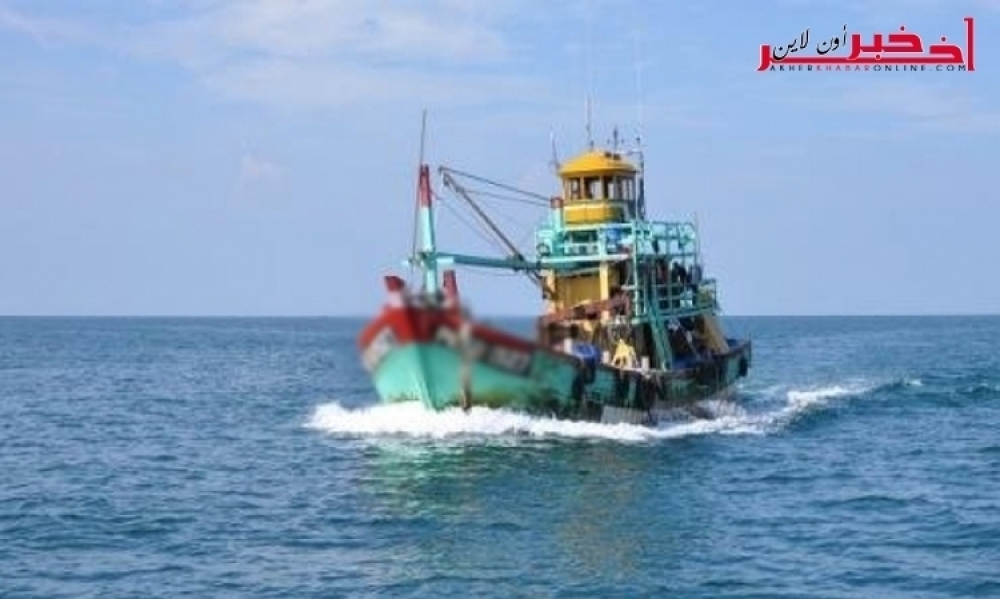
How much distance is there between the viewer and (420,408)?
4106 centimetres

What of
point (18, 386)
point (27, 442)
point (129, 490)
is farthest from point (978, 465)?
point (18, 386)

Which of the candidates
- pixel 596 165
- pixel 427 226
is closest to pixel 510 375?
pixel 427 226

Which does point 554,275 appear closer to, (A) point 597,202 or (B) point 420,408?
(A) point 597,202

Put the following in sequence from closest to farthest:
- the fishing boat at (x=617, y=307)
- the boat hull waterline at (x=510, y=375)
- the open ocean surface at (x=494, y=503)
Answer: the boat hull waterline at (x=510, y=375), the open ocean surface at (x=494, y=503), the fishing boat at (x=617, y=307)

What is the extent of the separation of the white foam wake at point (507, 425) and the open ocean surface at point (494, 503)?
5.4 inches

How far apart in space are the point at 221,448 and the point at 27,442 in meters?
9.23

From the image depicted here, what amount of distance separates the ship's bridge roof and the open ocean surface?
11.5 meters

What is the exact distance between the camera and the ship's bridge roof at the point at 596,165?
2026 inches

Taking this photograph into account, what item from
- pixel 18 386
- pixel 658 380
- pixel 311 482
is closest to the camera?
pixel 311 482

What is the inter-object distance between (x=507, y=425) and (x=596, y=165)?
1374 centimetres

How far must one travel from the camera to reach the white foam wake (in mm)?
42406

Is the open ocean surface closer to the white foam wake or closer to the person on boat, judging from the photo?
the white foam wake

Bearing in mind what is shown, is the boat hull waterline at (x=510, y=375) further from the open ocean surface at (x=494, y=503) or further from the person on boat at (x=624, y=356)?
the person on boat at (x=624, y=356)

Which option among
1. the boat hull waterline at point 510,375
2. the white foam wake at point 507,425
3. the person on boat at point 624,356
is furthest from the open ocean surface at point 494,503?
the person on boat at point 624,356
